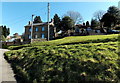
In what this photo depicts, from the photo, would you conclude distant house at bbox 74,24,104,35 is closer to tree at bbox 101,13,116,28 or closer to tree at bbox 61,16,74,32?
tree at bbox 61,16,74,32

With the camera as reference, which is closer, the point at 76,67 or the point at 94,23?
the point at 76,67

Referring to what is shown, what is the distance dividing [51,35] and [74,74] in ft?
127

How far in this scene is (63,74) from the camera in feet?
19.9

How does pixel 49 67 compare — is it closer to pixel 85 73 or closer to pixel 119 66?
pixel 85 73

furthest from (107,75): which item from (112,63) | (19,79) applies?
(19,79)

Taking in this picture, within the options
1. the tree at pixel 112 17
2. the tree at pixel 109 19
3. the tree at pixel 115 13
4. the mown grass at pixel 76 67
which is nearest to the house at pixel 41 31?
the tree at pixel 109 19

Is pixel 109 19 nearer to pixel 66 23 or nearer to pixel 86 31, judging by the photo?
pixel 86 31

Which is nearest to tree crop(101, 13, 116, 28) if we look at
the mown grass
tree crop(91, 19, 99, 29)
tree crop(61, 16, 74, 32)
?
tree crop(91, 19, 99, 29)

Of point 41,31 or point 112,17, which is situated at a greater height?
point 112,17

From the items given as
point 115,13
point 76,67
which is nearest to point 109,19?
point 115,13

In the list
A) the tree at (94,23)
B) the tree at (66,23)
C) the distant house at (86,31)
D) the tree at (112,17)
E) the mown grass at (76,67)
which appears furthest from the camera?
the tree at (94,23)

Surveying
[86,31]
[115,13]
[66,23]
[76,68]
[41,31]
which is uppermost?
[115,13]

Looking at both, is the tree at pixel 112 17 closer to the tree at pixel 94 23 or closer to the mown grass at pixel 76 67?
the tree at pixel 94 23

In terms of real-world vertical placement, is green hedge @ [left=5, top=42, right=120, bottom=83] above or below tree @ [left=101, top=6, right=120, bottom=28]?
below
